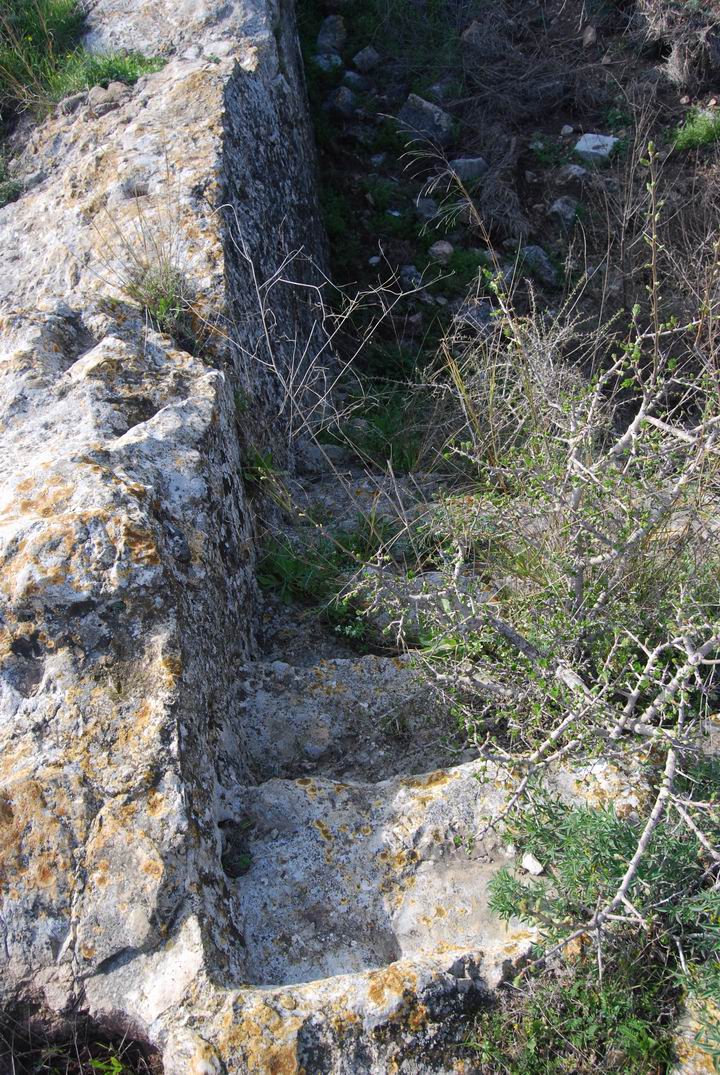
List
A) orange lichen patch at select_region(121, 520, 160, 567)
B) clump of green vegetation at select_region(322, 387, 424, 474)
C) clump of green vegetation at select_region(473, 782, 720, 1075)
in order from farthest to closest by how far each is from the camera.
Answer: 1. clump of green vegetation at select_region(322, 387, 424, 474)
2. orange lichen patch at select_region(121, 520, 160, 567)
3. clump of green vegetation at select_region(473, 782, 720, 1075)

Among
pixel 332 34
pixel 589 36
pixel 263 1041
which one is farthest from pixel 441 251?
pixel 263 1041

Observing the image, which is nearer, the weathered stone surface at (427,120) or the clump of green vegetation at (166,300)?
the clump of green vegetation at (166,300)

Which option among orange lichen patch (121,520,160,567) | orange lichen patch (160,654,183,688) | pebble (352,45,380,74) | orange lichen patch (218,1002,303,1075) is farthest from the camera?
pebble (352,45,380,74)

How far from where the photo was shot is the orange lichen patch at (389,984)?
1.81 meters

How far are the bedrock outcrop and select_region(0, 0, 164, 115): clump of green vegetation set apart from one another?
84.7 inches

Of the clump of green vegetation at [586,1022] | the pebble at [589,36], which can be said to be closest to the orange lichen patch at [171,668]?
the clump of green vegetation at [586,1022]

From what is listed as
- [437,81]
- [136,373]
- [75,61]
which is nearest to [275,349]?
[136,373]

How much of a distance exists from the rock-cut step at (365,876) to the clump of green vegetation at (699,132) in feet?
18.2

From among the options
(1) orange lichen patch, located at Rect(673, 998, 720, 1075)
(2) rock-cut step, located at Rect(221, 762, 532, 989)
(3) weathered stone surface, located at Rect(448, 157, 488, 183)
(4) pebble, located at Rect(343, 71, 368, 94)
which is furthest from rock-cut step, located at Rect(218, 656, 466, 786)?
(4) pebble, located at Rect(343, 71, 368, 94)

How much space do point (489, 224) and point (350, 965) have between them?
17.0 feet

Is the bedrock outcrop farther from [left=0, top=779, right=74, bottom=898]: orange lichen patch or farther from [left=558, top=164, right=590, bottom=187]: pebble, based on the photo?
[left=558, top=164, right=590, bottom=187]: pebble

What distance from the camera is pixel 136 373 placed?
3025 mm

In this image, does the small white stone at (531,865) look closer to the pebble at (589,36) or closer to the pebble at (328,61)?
the pebble at (328,61)

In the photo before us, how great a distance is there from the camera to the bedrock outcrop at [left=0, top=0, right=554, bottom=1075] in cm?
183
